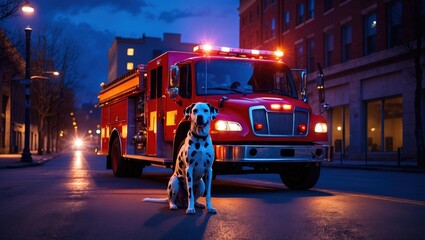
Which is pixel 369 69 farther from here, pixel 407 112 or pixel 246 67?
pixel 246 67

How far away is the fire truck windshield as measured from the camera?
38.6 ft

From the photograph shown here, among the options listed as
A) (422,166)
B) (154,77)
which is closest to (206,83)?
(154,77)

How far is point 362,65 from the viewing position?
33.8 metres

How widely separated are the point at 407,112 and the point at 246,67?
2018 cm

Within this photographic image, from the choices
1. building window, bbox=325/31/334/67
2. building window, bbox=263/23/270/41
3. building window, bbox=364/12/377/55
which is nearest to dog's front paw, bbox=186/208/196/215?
building window, bbox=364/12/377/55

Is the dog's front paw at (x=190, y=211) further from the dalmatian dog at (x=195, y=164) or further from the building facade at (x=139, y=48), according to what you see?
the building facade at (x=139, y=48)

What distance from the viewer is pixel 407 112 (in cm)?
2992

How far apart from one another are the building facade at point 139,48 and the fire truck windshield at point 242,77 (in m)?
99.8

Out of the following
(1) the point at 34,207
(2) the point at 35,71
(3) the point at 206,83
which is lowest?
(1) the point at 34,207

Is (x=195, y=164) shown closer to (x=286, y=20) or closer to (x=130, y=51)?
(x=286, y=20)

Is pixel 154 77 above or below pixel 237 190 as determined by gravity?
above

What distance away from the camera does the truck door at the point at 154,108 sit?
1325cm

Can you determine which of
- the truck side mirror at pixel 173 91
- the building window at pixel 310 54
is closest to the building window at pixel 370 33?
the building window at pixel 310 54

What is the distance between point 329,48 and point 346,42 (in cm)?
232
